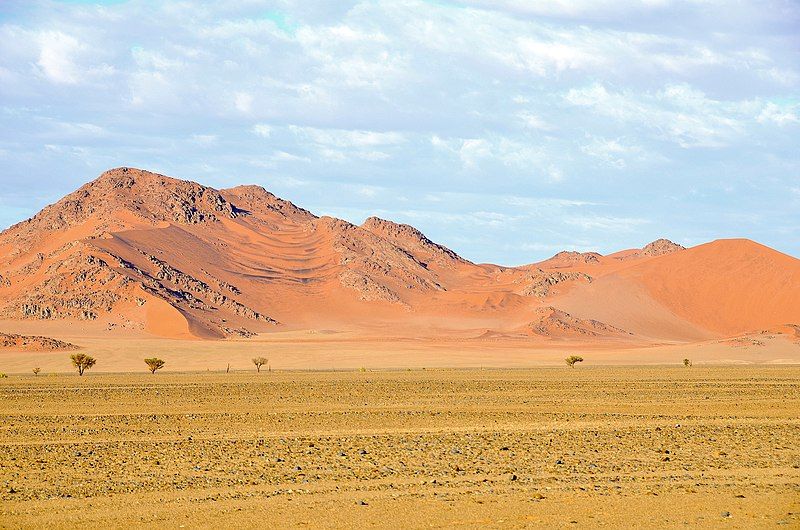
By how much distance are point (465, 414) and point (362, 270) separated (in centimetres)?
12634

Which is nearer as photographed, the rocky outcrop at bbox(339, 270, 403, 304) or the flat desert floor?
the flat desert floor

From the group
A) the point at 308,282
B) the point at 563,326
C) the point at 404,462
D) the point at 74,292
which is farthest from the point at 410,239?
the point at 404,462

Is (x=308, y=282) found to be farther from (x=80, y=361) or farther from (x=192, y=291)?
(x=80, y=361)

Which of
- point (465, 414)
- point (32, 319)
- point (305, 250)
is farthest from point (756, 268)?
point (465, 414)

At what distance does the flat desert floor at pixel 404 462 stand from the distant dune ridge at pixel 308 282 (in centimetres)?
8337

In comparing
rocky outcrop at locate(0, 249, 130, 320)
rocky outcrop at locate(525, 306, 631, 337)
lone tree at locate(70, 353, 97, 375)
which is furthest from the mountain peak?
lone tree at locate(70, 353, 97, 375)

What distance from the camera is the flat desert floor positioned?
13805mm

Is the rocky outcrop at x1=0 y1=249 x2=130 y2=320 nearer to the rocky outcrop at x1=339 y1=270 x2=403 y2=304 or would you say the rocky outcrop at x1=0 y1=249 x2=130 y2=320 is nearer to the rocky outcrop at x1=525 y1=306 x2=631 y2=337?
the rocky outcrop at x1=339 y1=270 x2=403 y2=304

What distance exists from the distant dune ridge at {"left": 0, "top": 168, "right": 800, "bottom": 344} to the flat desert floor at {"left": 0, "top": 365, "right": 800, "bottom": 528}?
83.4m

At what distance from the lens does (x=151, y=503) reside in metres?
14.8

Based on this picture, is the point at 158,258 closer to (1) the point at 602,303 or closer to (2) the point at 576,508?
(1) the point at 602,303

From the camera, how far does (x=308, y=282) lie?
499ft

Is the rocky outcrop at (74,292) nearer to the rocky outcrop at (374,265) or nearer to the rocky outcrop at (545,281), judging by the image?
the rocky outcrop at (374,265)

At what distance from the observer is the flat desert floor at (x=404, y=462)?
13805 mm
